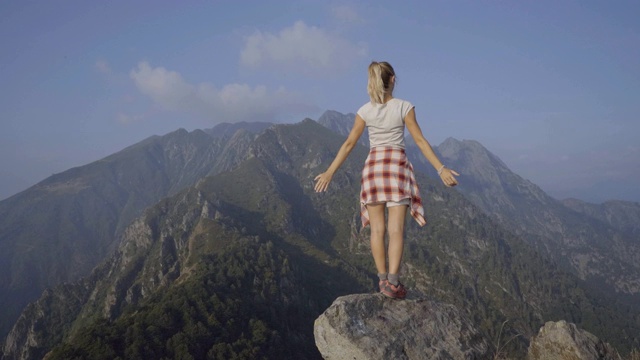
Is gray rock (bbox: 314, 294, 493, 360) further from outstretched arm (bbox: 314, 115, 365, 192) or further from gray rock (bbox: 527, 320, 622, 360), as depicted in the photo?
outstretched arm (bbox: 314, 115, 365, 192)

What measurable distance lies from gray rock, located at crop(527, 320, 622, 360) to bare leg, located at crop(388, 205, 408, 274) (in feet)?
17.5

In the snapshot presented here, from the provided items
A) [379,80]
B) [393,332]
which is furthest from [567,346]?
[379,80]

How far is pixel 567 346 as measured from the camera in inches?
394

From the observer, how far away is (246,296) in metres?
149

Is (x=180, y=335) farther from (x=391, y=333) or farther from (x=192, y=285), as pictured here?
(x=391, y=333)

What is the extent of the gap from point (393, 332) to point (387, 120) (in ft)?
14.4

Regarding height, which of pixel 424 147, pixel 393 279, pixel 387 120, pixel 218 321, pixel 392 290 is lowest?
pixel 218 321

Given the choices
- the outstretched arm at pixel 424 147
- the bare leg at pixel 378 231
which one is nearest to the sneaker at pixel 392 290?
the bare leg at pixel 378 231

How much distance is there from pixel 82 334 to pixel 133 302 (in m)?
77.3

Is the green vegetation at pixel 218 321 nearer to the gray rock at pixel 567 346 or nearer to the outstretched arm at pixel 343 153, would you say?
the gray rock at pixel 567 346

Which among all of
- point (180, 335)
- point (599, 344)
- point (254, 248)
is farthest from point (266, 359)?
point (599, 344)

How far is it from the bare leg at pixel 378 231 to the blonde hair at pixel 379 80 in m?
2.23

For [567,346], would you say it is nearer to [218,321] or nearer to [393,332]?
[393,332]

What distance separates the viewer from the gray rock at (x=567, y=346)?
9.73 metres
